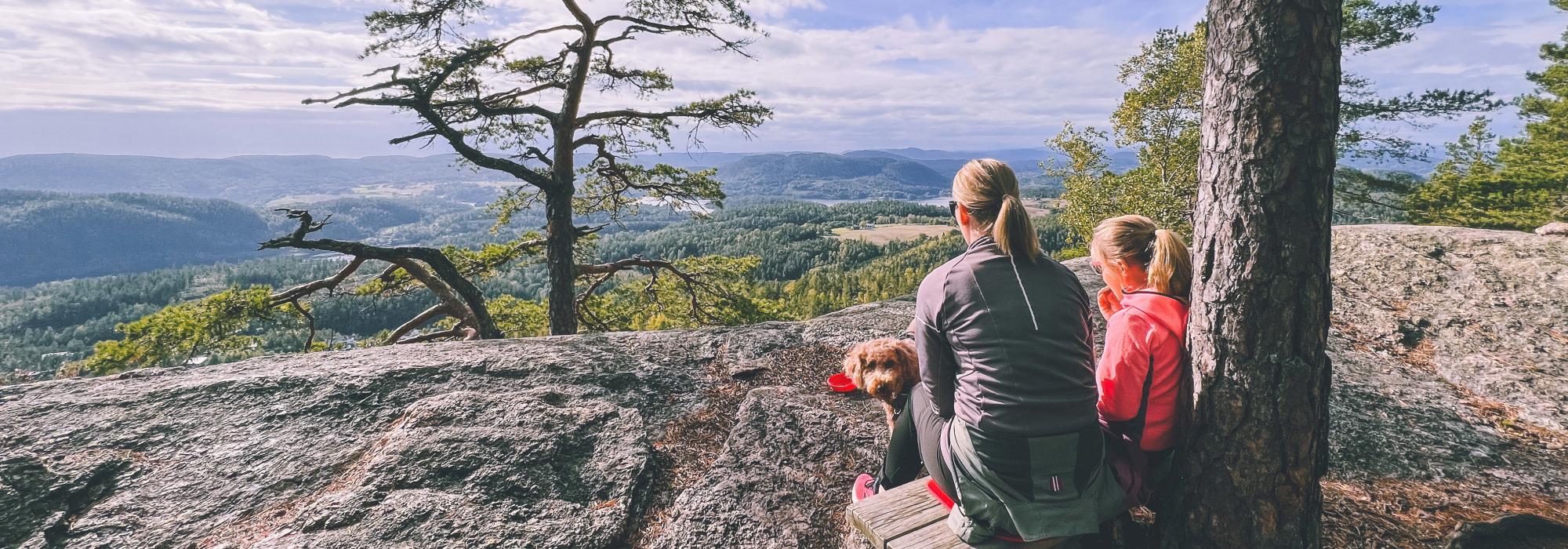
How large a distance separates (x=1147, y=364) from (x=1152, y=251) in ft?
2.30

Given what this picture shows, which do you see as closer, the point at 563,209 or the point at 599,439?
the point at 599,439

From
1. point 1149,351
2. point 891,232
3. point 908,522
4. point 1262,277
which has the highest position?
point 1262,277

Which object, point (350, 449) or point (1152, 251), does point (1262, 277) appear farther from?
point (350, 449)

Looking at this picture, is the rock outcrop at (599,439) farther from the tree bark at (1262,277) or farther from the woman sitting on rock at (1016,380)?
the woman sitting on rock at (1016,380)

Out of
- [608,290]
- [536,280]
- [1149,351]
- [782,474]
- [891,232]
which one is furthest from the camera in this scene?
[891,232]

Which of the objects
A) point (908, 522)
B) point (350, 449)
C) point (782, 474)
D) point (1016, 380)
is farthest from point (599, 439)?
point (1016, 380)

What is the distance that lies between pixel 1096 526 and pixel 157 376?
27.3 feet

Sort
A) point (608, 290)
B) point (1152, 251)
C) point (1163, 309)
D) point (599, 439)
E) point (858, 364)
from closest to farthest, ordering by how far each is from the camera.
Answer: point (1163, 309) → point (1152, 251) → point (858, 364) → point (599, 439) → point (608, 290)

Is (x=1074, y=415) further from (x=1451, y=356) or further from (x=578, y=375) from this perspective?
(x=1451, y=356)

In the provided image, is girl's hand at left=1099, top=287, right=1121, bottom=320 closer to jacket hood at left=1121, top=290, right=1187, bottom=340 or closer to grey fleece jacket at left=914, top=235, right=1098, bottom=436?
jacket hood at left=1121, top=290, right=1187, bottom=340

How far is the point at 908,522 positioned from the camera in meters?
3.28

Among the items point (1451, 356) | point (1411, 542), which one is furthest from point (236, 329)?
point (1451, 356)

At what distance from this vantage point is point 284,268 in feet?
566

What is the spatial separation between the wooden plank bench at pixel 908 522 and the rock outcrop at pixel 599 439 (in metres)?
0.66
